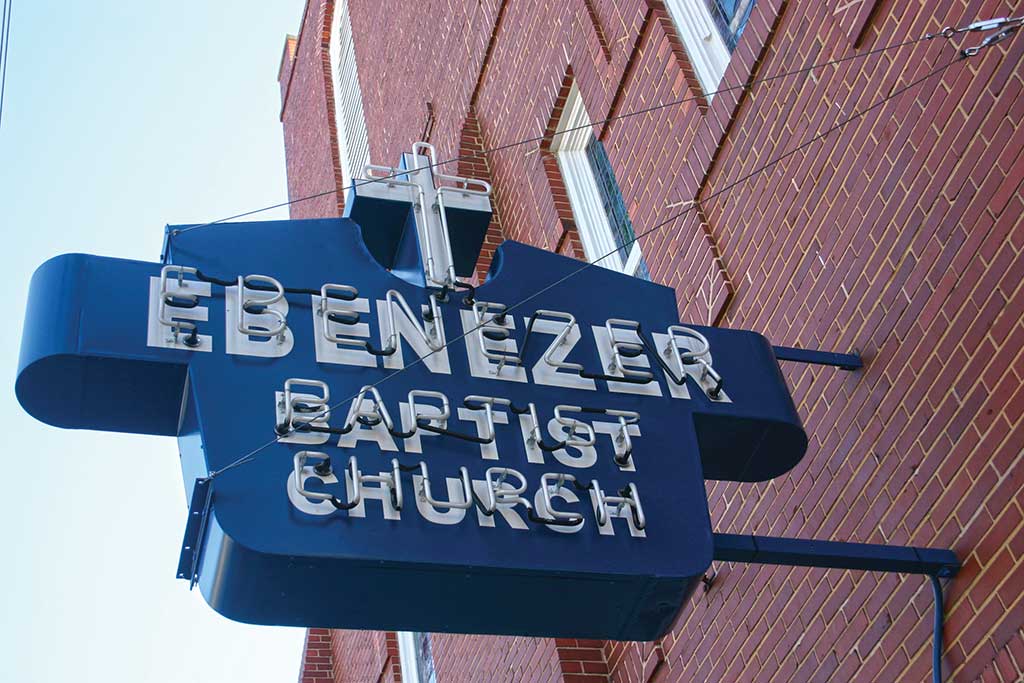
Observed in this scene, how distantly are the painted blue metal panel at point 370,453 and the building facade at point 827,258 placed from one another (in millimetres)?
705

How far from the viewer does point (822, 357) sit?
689 cm

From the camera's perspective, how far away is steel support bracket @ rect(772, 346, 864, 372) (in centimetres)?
684

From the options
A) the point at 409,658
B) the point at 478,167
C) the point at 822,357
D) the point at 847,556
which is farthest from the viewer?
the point at 409,658

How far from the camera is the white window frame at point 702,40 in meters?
8.82

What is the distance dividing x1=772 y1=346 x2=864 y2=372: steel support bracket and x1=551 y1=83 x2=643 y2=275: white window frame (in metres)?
3.12

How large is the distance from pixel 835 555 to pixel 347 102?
15.0m

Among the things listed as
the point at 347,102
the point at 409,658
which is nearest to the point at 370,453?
the point at 409,658

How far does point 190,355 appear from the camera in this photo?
226 inches

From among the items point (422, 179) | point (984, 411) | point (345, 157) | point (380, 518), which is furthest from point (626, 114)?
point (345, 157)

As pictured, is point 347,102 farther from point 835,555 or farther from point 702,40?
point 835,555

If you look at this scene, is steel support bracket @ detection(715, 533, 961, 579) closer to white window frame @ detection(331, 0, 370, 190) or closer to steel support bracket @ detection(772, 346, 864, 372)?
steel support bracket @ detection(772, 346, 864, 372)

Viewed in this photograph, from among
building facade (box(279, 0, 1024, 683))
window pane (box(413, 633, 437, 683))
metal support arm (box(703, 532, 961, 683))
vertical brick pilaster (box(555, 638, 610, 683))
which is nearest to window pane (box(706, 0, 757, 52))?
building facade (box(279, 0, 1024, 683))

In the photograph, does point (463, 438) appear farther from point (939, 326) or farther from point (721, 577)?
point (721, 577)

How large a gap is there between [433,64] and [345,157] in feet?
18.7
